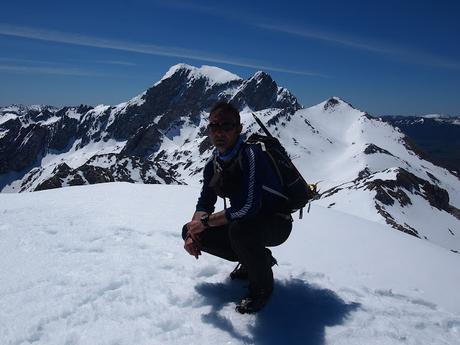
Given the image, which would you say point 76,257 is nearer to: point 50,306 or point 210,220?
point 50,306

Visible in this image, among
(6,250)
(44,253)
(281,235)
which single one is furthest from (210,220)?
(6,250)

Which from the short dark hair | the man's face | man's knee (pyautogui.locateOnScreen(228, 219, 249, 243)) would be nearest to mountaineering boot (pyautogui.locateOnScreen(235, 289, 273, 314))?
man's knee (pyautogui.locateOnScreen(228, 219, 249, 243))

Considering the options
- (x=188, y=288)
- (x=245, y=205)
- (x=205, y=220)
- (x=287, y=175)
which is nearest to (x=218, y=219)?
(x=205, y=220)

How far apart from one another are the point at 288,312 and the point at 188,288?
1417 mm

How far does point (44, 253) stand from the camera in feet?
21.8

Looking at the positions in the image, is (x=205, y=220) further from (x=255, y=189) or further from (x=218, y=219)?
(x=255, y=189)

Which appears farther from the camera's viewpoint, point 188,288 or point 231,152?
point 188,288

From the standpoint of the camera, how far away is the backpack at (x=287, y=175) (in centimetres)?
522

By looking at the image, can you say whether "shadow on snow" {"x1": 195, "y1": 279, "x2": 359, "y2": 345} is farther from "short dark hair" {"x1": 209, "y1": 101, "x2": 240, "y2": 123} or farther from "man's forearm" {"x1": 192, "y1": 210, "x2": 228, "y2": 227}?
"short dark hair" {"x1": 209, "y1": 101, "x2": 240, "y2": 123}

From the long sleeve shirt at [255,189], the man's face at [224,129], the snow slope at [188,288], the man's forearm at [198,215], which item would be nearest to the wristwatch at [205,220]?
the man's forearm at [198,215]

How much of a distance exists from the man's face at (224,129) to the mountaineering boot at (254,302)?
74.5 inches

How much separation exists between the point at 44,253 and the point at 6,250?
2.43 ft

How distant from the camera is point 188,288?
18.8 feet

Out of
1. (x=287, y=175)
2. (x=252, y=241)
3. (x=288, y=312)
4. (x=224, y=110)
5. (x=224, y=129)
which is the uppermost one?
(x=224, y=110)
